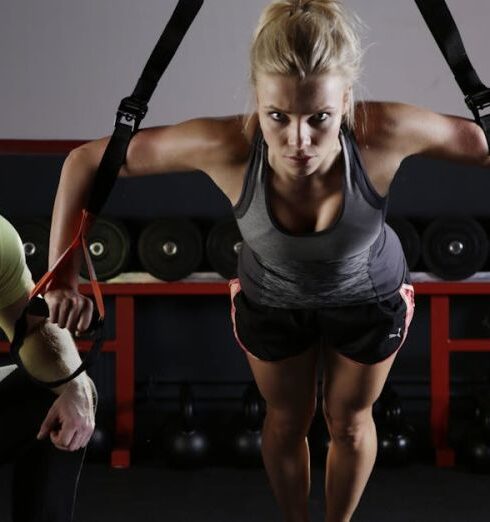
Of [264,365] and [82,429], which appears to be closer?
[82,429]

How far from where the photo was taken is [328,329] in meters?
2.04

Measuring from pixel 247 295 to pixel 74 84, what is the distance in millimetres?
2234

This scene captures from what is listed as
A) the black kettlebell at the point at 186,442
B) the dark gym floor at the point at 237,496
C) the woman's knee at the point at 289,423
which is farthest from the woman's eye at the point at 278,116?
the black kettlebell at the point at 186,442

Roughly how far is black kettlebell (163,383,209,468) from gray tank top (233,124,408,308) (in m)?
1.63

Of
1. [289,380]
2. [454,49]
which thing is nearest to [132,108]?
[454,49]

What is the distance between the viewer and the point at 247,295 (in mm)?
2072

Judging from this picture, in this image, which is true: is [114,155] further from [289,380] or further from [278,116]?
[289,380]

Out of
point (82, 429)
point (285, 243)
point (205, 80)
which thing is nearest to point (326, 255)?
point (285, 243)

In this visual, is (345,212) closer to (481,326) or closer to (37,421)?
(37,421)

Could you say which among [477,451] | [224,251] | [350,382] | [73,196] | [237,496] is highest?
[73,196]

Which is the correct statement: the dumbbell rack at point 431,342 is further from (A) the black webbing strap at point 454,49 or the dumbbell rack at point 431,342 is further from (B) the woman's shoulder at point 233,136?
(A) the black webbing strap at point 454,49

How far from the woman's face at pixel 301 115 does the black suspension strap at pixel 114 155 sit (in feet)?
0.57

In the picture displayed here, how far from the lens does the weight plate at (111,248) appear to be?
3.68m

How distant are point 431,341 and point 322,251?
197 centimetres
